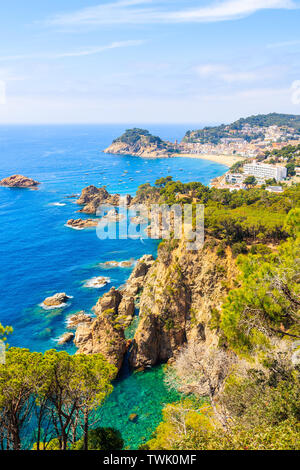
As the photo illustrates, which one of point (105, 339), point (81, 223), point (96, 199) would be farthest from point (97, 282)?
point (96, 199)

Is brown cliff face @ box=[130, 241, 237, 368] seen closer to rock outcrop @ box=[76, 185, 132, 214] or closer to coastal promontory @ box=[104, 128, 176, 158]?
rock outcrop @ box=[76, 185, 132, 214]

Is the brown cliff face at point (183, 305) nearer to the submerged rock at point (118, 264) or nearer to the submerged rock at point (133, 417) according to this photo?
the submerged rock at point (133, 417)

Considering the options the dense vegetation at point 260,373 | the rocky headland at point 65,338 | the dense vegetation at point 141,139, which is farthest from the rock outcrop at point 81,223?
the dense vegetation at point 141,139

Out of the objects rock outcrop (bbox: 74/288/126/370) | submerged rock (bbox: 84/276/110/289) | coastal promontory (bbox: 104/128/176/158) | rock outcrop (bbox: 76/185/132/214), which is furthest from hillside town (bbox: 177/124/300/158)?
rock outcrop (bbox: 74/288/126/370)

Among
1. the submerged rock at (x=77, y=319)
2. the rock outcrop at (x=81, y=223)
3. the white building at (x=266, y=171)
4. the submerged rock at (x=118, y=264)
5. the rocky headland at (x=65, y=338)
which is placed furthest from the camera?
the white building at (x=266, y=171)

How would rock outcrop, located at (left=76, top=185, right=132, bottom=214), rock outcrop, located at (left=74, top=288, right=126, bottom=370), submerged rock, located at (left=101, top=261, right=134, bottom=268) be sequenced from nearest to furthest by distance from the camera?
rock outcrop, located at (left=74, top=288, right=126, bottom=370) < submerged rock, located at (left=101, top=261, right=134, bottom=268) < rock outcrop, located at (left=76, top=185, right=132, bottom=214)

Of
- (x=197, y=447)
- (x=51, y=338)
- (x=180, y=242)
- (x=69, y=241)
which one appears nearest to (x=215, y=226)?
(x=180, y=242)
